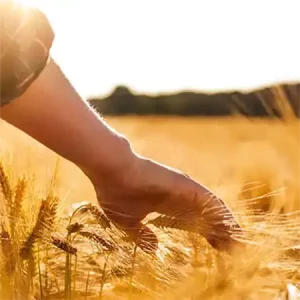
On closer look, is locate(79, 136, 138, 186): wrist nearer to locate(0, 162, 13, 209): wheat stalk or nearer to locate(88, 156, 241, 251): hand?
locate(88, 156, 241, 251): hand

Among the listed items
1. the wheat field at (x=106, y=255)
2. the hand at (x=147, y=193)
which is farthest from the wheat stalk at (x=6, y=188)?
the hand at (x=147, y=193)

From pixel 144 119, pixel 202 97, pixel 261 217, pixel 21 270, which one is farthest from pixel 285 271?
pixel 144 119

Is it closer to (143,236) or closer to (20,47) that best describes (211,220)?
(143,236)

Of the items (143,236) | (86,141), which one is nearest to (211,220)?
(143,236)

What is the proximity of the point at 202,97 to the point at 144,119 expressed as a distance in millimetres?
1925

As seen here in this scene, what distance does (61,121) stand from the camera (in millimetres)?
989

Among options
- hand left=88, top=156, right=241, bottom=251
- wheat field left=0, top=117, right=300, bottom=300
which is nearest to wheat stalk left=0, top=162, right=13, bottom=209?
wheat field left=0, top=117, right=300, bottom=300

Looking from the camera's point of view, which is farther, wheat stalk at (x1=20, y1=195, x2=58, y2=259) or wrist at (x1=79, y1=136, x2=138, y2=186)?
wrist at (x1=79, y1=136, x2=138, y2=186)

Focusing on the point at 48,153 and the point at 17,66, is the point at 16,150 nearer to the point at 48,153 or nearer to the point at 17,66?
the point at 48,153

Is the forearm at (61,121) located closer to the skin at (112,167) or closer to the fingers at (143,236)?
the skin at (112,167)

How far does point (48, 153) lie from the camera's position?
1091 millimetres

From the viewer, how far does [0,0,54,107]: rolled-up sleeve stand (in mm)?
931

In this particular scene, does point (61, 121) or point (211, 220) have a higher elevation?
point (61, 121)

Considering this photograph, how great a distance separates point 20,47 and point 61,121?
105mm
